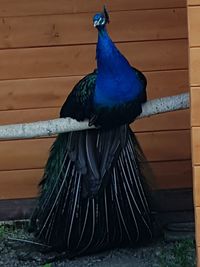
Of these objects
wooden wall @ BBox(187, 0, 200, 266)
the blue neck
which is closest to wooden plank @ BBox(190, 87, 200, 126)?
wooden wall @ BBox(187, 0, 200, 266)

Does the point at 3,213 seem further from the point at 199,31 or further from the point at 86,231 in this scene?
the point at 199,31

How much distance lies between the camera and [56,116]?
12.9 feet

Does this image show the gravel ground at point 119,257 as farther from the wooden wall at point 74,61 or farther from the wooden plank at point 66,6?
the wooden plank at point 66,6

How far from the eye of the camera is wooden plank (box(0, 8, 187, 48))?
3826mm

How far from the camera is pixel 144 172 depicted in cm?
365

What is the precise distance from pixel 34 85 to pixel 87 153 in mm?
613

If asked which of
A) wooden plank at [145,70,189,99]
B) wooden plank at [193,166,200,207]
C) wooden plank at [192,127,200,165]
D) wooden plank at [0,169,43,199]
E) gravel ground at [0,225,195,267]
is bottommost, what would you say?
gravel ground at [0,225,195,267]

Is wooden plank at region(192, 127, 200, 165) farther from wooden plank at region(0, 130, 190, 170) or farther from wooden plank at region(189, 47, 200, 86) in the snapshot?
wooden plank at region(0, 130, 190, 170)

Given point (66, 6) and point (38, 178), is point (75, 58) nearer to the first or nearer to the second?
point (66, 6)

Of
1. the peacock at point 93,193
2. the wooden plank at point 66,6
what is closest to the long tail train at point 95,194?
the peacock at point 93,193

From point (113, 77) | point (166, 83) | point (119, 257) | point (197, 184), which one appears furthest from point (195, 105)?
point (166, 83)

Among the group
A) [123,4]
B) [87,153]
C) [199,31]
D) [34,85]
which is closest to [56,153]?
[87,153]

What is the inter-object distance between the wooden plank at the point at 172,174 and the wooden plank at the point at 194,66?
1557mm

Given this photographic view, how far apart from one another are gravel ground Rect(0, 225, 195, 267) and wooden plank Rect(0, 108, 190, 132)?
595mm
